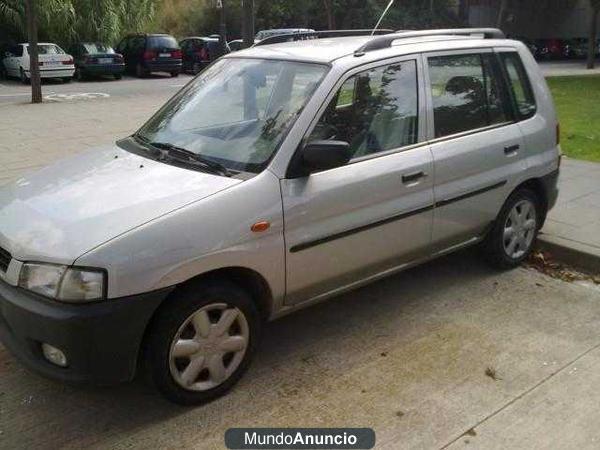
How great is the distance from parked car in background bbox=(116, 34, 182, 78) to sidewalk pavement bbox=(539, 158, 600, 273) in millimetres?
19573

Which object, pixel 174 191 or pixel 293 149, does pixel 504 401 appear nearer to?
pixel 293 149

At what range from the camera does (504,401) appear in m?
3.25

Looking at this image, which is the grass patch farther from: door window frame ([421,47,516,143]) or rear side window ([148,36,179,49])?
rear side window ([148,36,179,49])

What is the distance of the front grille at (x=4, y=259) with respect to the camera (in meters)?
3.00

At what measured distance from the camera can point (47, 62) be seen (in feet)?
70.1

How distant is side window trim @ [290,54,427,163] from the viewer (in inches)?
136

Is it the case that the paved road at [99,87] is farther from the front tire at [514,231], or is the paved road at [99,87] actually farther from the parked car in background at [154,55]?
the front tire at [514,231]

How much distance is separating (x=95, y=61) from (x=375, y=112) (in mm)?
21443

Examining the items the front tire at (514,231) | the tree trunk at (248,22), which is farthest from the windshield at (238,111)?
the tree trunk at (248,22)

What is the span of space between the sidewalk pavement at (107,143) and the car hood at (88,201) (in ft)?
11.3

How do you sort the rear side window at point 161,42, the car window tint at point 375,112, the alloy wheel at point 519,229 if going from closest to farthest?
the car window tint at point 375,112
the alloy wheel at point 519,229
the rear side window at point 161,42

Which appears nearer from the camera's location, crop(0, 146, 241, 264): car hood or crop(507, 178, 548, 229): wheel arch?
crop(0, 146, 241, 264): car hood

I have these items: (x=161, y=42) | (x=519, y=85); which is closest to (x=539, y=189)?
(x=519, y=85)

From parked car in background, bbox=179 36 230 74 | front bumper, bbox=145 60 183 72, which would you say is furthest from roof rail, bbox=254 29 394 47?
parked car in background, bbox=179 36 230 74
